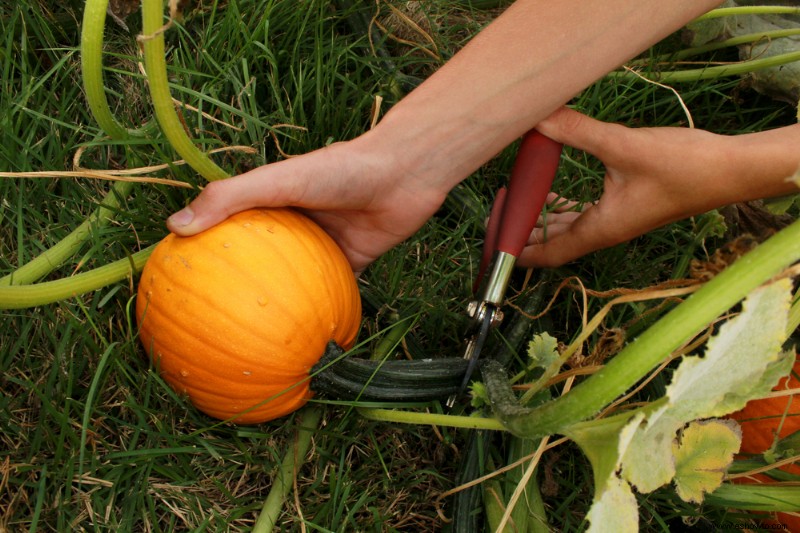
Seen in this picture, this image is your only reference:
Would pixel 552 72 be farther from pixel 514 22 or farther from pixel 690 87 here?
pixel 690 87

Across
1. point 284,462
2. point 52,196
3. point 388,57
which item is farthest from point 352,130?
point 284,462

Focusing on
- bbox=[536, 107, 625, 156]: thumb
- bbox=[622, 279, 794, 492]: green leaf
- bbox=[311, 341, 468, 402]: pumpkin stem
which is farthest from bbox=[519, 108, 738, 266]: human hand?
bbox=[622, 279, 794, 492]: green leaf

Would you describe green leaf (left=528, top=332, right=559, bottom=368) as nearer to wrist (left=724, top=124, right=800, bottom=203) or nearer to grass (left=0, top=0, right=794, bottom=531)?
grass (left=0, top=0, right=794, bottom=531)

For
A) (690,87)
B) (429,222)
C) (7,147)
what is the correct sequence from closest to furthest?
1. (7,147)
2. (429,222)
3. (690,87)

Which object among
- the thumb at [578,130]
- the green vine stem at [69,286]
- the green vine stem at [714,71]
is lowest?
the green vine stem at [69,286]

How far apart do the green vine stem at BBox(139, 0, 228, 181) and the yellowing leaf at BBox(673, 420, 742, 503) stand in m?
0.89

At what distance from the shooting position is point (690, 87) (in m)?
1.94

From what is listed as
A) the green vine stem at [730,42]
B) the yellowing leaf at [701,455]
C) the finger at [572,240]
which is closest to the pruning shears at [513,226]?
the finger at [572,240]

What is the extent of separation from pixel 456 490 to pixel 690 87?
122cm

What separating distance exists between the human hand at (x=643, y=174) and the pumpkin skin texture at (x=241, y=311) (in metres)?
0.52

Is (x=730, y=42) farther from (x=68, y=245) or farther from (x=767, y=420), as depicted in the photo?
(x=68, y=245)

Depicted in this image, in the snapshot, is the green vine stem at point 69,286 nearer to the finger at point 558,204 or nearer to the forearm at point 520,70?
the forearm at point 520,70

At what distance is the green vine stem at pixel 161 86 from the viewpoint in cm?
102

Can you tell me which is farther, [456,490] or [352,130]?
[352,130]
